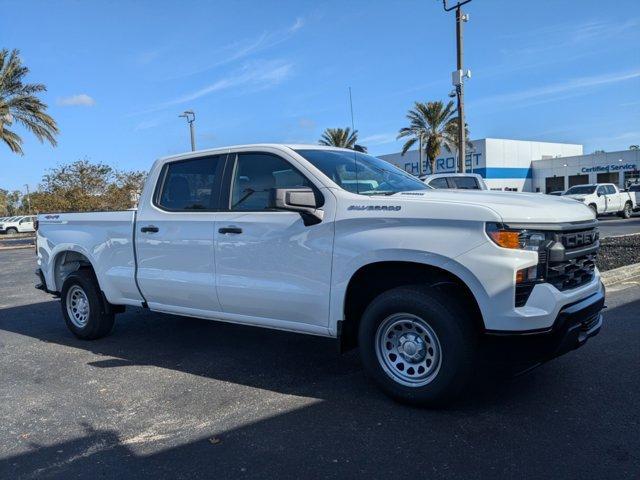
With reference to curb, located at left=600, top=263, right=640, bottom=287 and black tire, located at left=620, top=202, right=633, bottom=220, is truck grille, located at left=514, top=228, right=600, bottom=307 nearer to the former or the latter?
curb, located at left=600, top=263, right=640, bottom=287

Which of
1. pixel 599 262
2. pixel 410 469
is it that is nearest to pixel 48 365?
pixel 410 469

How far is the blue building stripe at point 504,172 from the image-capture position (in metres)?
48.4

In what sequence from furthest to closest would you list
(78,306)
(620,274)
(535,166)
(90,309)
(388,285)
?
(535,166) < (620,274) < (78,306) < (90,309) < (388,285)

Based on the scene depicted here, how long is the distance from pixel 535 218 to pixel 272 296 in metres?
2.12

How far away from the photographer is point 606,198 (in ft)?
86.2

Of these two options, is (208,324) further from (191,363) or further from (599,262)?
(599,262)

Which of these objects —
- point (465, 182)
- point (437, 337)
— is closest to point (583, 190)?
point (465, 182)

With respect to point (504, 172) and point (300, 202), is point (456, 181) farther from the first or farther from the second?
point (504, 172)

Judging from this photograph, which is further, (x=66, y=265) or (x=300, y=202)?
(x=66, y=265)

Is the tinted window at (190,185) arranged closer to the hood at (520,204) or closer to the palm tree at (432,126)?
the hood at (520,204)

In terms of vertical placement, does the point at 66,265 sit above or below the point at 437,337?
above

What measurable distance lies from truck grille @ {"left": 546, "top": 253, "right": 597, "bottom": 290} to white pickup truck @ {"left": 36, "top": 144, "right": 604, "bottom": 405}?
2 cm

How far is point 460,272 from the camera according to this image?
3.67 m

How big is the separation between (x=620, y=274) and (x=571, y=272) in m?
5.75
